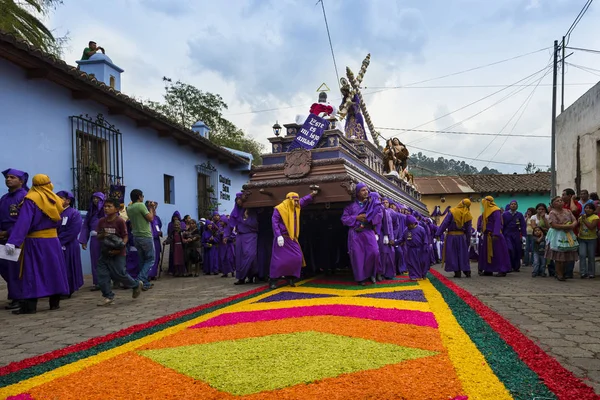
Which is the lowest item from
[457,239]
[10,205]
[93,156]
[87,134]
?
[457,239]

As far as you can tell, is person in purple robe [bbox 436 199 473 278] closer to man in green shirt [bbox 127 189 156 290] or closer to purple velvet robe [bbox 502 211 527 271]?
purple velvet robe [bbox 502 211 527 271]

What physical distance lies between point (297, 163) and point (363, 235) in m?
1.81

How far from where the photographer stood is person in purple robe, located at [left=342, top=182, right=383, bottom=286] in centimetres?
782

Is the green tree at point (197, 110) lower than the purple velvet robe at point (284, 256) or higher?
higher

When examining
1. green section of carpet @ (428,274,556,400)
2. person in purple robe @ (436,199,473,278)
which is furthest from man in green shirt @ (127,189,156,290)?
person in purple robe @ (436,199,473,278)

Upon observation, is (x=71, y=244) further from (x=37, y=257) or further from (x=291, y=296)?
(x=291, y=296)

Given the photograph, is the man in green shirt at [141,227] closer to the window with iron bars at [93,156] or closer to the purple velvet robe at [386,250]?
the window with iron bars at [93,156]

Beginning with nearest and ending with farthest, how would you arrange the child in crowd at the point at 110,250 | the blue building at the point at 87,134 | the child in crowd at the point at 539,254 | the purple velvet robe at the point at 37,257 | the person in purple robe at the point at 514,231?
the purple velvet robe at the point at 37,257 → the child in crowd at the point at 110,250 → the blue building at the point at 87,134 → the child in crowd at the point at 539,254 → the person in purple robe at the point at 514,231

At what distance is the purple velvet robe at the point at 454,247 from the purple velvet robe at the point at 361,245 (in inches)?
73.9

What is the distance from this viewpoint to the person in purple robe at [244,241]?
8.34 m

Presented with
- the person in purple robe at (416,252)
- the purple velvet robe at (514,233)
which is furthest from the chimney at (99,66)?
the purple velvet robe at (514,233)

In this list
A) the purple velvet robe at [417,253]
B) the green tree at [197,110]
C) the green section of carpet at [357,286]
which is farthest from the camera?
the green tree at [197,110]

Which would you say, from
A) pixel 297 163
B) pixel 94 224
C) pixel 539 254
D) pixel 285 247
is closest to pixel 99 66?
pixel 94 224

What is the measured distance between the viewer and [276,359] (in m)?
3.11
